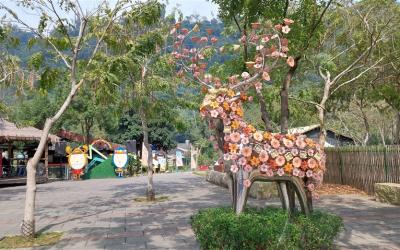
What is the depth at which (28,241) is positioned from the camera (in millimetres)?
8898

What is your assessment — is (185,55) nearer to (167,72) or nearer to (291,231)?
(291,231)

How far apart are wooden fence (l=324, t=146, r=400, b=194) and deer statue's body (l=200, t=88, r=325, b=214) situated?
8.91m

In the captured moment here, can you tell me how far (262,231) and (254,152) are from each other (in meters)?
0.96

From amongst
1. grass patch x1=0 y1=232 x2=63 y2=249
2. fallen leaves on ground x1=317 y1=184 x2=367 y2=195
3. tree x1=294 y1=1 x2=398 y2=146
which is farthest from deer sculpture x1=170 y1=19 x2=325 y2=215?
fallen leaves on ground x1=317 y1=184 x2=367 y2=195

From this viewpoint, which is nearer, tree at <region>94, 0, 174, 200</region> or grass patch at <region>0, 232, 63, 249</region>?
grass patch at <region>0, 232, 63, 249</region>

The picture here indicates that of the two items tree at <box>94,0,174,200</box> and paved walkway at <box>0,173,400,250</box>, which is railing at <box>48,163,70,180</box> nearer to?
paved walkway at <box>0,173,400,250</box>

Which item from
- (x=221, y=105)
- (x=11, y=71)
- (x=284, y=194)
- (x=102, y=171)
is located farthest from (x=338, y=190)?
(x=102, y=171)

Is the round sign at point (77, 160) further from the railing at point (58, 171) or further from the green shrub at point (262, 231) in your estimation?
the green shrub at point (262, 231)

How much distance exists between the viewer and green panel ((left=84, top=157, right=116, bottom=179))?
1277 inches

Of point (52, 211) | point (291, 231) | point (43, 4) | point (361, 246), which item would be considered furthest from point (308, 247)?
point (52, 211)

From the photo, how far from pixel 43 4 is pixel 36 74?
230 cm

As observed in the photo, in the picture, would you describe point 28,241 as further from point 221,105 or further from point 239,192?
point 221,105

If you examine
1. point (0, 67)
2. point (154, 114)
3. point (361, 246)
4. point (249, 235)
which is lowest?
point (361, 246)

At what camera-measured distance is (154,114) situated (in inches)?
612
